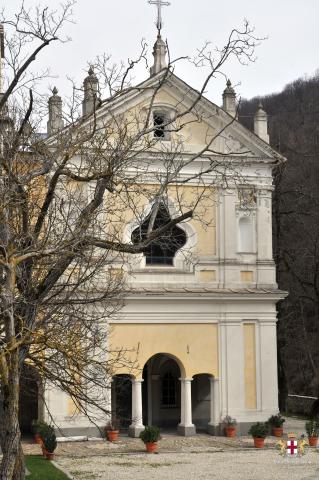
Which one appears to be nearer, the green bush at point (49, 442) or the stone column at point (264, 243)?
the green bush at point (49, 442)

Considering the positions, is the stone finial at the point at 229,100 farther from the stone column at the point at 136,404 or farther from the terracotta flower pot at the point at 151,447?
Result: the terracotta flower pot at the point at 151,447

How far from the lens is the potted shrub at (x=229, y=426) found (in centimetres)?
2470

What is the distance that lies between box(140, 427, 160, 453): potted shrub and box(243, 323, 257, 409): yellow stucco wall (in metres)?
4.73

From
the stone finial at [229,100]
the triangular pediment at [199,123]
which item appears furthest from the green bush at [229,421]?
the stone finial at [229,100]

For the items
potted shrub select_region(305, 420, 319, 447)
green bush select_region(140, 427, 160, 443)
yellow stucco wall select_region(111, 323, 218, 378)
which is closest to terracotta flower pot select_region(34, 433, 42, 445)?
green bush select_region(140, 427, 160, 443)

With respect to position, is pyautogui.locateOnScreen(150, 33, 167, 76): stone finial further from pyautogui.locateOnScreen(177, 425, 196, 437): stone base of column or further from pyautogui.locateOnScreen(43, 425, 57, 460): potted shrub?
pyautogui.locateOnScreen(43, 425, 57, 460): potted shrub

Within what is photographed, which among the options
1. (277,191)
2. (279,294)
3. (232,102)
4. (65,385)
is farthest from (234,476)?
(277,191)

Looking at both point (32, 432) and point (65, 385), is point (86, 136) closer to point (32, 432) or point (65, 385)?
point (65, 385)

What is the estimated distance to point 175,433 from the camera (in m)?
25.6

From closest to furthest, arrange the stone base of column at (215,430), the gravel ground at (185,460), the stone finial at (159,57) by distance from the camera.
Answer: the gravel ground at (185,460) < the stone base of column at (215,430) < the stone finial at (159,57)

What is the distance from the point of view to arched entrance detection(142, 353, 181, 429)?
27469 millimetres

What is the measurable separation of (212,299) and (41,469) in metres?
9.05

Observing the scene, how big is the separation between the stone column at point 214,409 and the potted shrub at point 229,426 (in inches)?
11.5

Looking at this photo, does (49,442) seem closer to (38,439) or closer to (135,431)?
(38,439)
